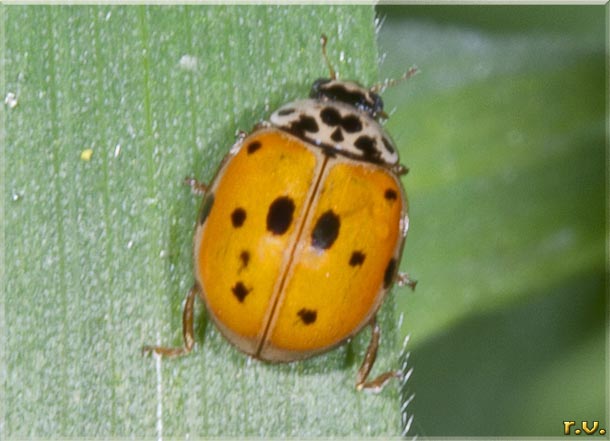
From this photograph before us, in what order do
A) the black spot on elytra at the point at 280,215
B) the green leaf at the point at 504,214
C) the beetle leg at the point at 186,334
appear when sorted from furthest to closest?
the green leaf at the point at 504,214, the beetle leg at the point at 186,334, the black spot on elytra at the point at 280,215

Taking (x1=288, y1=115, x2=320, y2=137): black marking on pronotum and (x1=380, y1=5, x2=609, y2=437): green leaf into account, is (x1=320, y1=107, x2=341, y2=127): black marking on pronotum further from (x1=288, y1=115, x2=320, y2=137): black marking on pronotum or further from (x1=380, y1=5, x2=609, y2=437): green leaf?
(x1=380, y1=5, x2=609, y2=437): green leaf

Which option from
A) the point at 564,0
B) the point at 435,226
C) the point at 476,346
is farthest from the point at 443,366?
the point at 564,0

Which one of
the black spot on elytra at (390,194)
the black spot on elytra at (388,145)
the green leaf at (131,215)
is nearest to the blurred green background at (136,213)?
the green leaf at (131,215)

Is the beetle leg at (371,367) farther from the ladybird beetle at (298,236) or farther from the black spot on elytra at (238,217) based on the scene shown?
the black spot on elytra at (238,217)

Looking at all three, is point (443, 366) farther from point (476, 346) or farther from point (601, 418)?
point (601, 418)

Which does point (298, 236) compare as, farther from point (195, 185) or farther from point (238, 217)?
point (195, 185)
